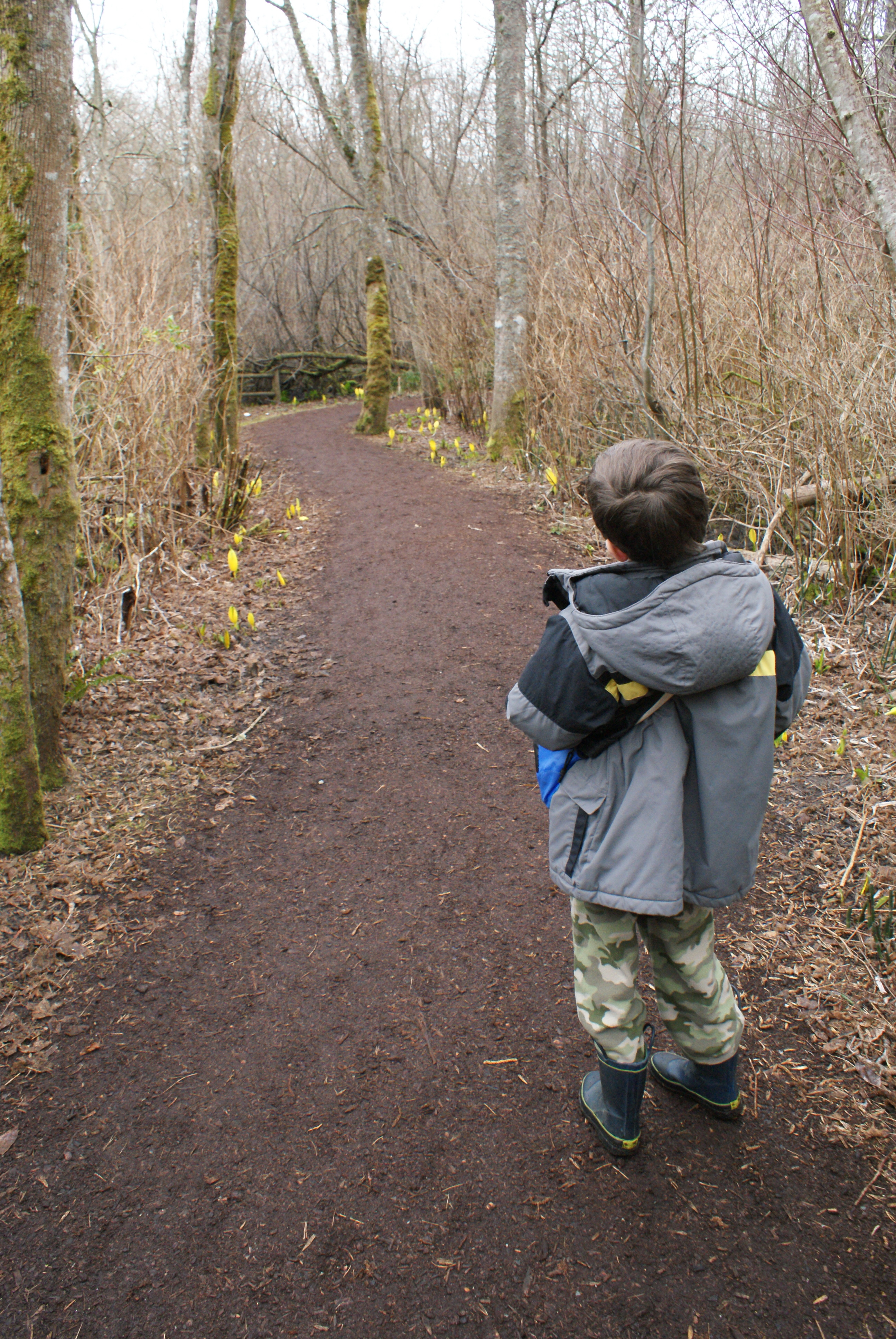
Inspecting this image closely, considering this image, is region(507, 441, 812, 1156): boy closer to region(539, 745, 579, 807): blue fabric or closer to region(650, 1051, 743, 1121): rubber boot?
region(539, 745, 579, 807): blue fabric

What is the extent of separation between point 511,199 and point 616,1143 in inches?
381

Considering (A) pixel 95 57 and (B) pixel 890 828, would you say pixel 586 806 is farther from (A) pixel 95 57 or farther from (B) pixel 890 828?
(A) pixel 95 57

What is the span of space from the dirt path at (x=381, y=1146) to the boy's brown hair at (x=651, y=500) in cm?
153

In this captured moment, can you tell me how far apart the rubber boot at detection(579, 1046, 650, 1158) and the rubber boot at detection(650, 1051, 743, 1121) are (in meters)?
0.14

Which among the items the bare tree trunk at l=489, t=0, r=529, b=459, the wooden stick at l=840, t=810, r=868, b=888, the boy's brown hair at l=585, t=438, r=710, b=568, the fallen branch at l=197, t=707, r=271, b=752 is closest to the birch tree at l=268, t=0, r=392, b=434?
the bare tree trunk at l=489, t=0, r=529, b=459

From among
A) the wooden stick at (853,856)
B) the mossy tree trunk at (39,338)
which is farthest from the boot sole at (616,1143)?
the mossy tree trunk at (39,338)

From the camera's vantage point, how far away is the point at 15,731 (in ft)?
10.3

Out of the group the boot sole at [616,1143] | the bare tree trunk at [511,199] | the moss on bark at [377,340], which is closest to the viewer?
the boot sole at [616,1143]

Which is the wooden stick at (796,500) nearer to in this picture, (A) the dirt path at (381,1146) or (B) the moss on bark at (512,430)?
(A) the dirt path at (381,1146)

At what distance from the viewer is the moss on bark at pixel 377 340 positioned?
13.0 m

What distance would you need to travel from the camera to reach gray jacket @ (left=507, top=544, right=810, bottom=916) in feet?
5.45

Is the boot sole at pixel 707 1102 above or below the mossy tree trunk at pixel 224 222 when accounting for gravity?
below

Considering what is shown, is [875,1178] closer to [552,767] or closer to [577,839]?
[577,839]

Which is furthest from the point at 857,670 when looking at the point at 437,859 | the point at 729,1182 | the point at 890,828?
the point at 729,1182
